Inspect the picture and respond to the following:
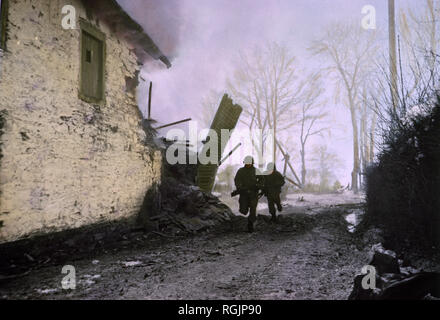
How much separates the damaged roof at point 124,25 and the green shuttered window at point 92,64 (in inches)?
17.3

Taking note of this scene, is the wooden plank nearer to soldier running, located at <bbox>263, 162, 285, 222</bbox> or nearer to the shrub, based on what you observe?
soldier running, located at <bbox>263, 162, 285, 222</bbox>

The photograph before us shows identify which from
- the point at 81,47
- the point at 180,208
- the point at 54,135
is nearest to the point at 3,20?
the point at 81,47

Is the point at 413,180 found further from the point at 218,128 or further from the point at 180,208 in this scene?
the point at 218,128

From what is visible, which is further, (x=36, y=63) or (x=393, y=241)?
(x=393, y=241)

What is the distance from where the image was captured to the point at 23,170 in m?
4.03

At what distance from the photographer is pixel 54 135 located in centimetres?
453

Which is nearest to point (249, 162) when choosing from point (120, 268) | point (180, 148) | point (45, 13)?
point (180, 148)

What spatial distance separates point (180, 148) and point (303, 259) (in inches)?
235

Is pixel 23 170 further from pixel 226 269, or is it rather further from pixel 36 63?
pixel 226 269

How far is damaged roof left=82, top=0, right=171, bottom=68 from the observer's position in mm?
5527

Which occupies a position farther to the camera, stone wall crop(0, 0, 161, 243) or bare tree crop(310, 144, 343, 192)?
bare tree crop(310, 144, 343, 192)

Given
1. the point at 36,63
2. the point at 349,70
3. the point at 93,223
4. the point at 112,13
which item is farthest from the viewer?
Answer: the point at 349,70

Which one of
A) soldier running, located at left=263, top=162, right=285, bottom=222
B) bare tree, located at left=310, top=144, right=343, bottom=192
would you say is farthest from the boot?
bare tree, located at left=310, top=144, right=343, bottom=192

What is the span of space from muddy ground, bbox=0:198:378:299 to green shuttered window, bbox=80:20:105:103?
315 centimetres
